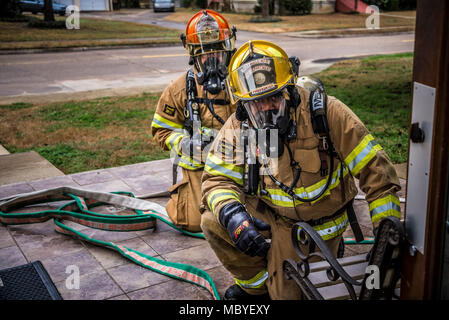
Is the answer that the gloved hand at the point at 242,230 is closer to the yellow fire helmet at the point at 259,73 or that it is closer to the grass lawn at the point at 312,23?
the yellow fire helmet at the point at 259,73

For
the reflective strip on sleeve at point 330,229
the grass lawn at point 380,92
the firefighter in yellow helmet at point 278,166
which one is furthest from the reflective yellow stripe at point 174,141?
the grass lawn at point 380,92

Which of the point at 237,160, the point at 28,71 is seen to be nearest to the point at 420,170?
the point at 237,160

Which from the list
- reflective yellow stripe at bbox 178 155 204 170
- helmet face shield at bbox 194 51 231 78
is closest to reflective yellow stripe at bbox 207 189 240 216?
reflective yellow stripe at bbox 178 155 204 170

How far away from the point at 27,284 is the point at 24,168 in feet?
9.95

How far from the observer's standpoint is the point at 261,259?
3117 mm

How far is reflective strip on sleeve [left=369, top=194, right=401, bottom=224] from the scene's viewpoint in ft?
8.43

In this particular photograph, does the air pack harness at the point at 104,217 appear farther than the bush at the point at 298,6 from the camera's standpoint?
No

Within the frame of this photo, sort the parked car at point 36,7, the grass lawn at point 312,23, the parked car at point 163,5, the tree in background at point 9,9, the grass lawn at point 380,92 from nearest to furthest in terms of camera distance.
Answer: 1. the grass lawn at point 380,92
2. the grass lawn at point 312,23
3. the tree in background at point 9,9
4. the parked car at point 36,7
5. the parked car at point 163,5

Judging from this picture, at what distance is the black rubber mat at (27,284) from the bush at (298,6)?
32.7 meters

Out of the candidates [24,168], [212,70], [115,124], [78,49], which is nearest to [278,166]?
[212,70]

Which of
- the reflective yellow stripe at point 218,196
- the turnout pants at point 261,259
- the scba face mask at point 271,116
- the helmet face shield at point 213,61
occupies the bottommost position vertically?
the turnout pants at point 261,259

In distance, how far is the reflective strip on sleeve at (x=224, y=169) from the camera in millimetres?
3033

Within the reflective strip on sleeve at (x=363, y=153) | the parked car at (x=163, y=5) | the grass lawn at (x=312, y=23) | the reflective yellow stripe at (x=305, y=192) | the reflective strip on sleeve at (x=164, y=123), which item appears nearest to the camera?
the reflective strip on sleeve at (x=363, y=153)

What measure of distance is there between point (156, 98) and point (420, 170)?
8.84 metres
